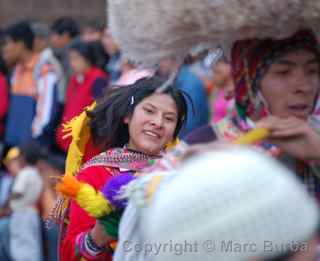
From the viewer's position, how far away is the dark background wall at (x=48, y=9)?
13086mm

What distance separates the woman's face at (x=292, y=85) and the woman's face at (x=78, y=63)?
5.76 meters

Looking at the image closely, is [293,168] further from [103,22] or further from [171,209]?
[103,22]

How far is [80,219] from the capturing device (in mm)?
3494

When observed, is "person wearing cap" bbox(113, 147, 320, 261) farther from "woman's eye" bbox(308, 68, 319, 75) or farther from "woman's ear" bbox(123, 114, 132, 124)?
"woman's ear" bbox(123, 114, 132, 124)

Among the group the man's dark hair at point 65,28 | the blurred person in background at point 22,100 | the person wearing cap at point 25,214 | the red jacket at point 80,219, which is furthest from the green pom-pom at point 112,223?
the man's dark hair at point 65,28

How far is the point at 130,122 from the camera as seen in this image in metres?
3.77

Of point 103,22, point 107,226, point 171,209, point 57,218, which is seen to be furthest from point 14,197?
point 103,22

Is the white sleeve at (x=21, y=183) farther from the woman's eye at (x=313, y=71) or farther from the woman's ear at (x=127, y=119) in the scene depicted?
the woman's eye at (x=313, y=71)

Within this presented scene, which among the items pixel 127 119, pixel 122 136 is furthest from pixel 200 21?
pixel 122 136

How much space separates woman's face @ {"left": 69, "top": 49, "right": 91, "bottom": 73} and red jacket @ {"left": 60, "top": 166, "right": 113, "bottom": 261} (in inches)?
186

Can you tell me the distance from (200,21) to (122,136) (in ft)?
4.93

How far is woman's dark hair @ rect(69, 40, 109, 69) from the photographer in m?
8.35

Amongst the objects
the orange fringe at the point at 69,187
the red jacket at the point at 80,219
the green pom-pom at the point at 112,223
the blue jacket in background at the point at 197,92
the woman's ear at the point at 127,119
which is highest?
the orange fringe at the point at 69,187

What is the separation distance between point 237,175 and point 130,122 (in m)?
1.98
